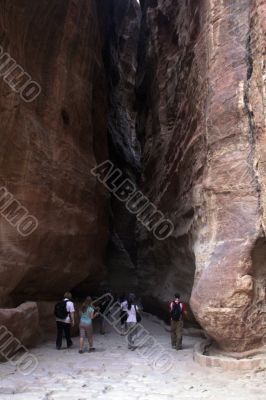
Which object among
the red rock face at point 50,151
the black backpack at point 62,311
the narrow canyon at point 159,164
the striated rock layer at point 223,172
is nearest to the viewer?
the striated rock layer at point 223,172

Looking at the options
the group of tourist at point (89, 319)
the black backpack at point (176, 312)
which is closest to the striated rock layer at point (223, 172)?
the black backpack at point (176, 312)

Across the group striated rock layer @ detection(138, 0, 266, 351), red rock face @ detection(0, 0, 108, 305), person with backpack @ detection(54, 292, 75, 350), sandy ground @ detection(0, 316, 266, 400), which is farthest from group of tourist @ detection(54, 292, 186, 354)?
red rock face @ detection(0, 0, 108, 305)

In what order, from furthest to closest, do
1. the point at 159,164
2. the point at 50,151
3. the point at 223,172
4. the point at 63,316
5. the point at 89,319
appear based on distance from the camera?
the point at 159,164 < the point at 50,151 < the point at 63,316 < the point at 89,319 < the point at 223,172

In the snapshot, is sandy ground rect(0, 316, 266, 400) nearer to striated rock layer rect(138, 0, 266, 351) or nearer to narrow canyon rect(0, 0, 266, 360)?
narrow canyon rect(0, 0, 266, 360)

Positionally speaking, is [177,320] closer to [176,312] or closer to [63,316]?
[176,312]

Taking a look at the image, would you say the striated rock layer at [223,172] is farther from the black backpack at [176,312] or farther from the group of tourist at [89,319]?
the group of tourist at [89,319]

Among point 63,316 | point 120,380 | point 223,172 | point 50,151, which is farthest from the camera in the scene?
point 50,151

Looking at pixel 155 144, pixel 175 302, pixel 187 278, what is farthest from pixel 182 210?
pixel 155 144

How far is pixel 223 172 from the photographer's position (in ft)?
30.3

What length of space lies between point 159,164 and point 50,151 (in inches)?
223

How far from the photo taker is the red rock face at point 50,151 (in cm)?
1123

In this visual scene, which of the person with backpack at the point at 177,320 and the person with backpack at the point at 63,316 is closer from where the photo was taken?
the person with backpack at the point at 177,320

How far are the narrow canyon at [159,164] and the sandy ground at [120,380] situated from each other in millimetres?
962

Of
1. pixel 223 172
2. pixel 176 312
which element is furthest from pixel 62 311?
pixel 223 172
